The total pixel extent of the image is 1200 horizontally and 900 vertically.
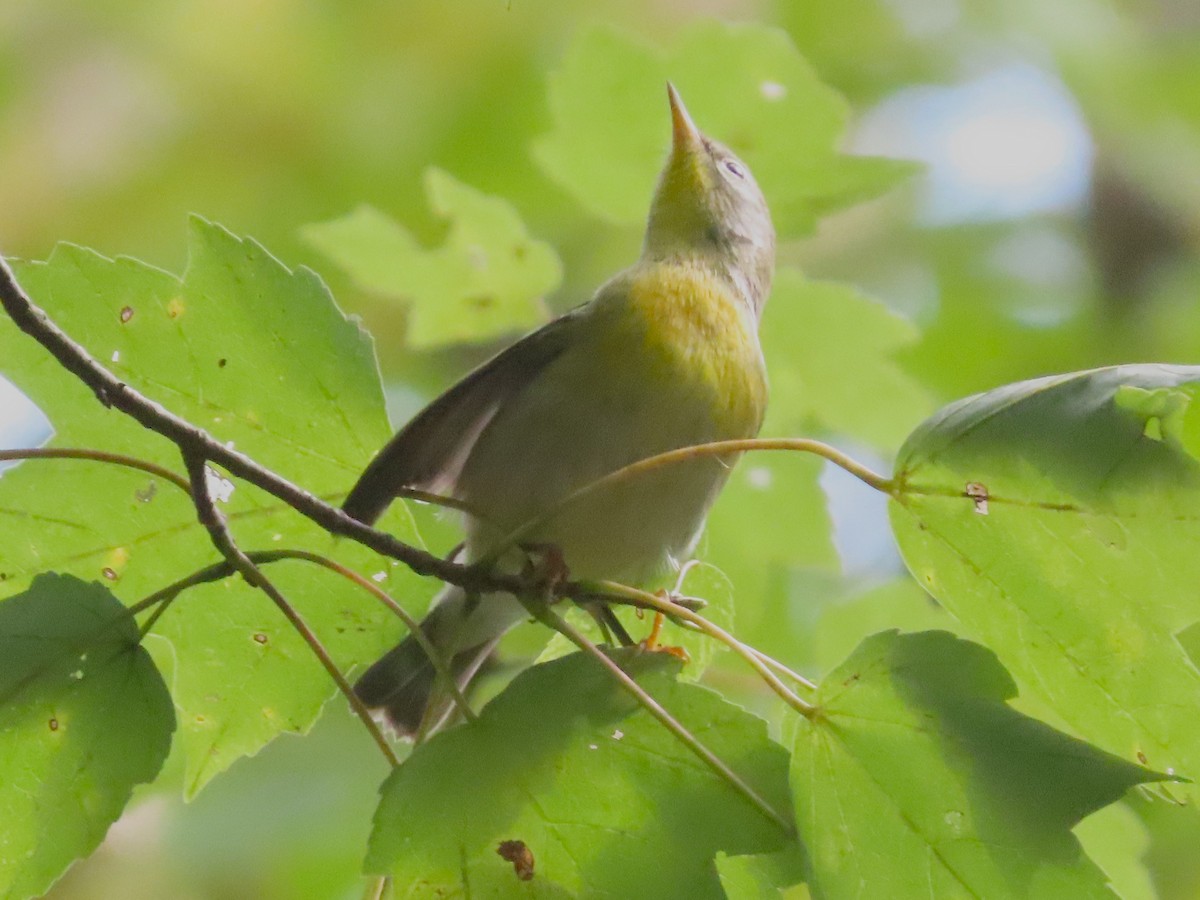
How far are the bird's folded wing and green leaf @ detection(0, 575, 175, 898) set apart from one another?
1.37ft

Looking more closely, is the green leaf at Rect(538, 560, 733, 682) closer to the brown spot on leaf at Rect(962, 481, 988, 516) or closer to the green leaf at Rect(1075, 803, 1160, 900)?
the brown spot on leaf at Rect(962, 481, 988, 516)

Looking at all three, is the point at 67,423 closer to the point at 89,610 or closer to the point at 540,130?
the point at 89,610

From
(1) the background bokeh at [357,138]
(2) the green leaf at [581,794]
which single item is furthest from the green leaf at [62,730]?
(1) the background bokeh at [357,138]

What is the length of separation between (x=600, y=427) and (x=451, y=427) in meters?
0.28

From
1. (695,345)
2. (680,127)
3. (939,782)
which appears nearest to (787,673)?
(939,782)

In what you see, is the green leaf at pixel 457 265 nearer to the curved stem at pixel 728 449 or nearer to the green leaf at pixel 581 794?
the curved stem at pixel 728 449

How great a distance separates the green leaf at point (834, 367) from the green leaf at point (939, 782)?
1.37 meters

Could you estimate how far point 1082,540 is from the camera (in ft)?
5.62

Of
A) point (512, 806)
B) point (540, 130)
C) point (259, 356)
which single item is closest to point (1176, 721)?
point (512, 806)

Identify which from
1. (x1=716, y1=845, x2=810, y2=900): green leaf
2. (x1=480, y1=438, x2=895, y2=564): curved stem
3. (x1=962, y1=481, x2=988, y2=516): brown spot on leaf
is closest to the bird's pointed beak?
(x1=480, y1=438, x2=895, y2=564): curved stem

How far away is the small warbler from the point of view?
236 cm

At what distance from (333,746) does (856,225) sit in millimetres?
3431

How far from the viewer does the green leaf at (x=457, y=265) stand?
2.90 m

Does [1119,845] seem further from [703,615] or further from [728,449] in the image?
[728,449]
